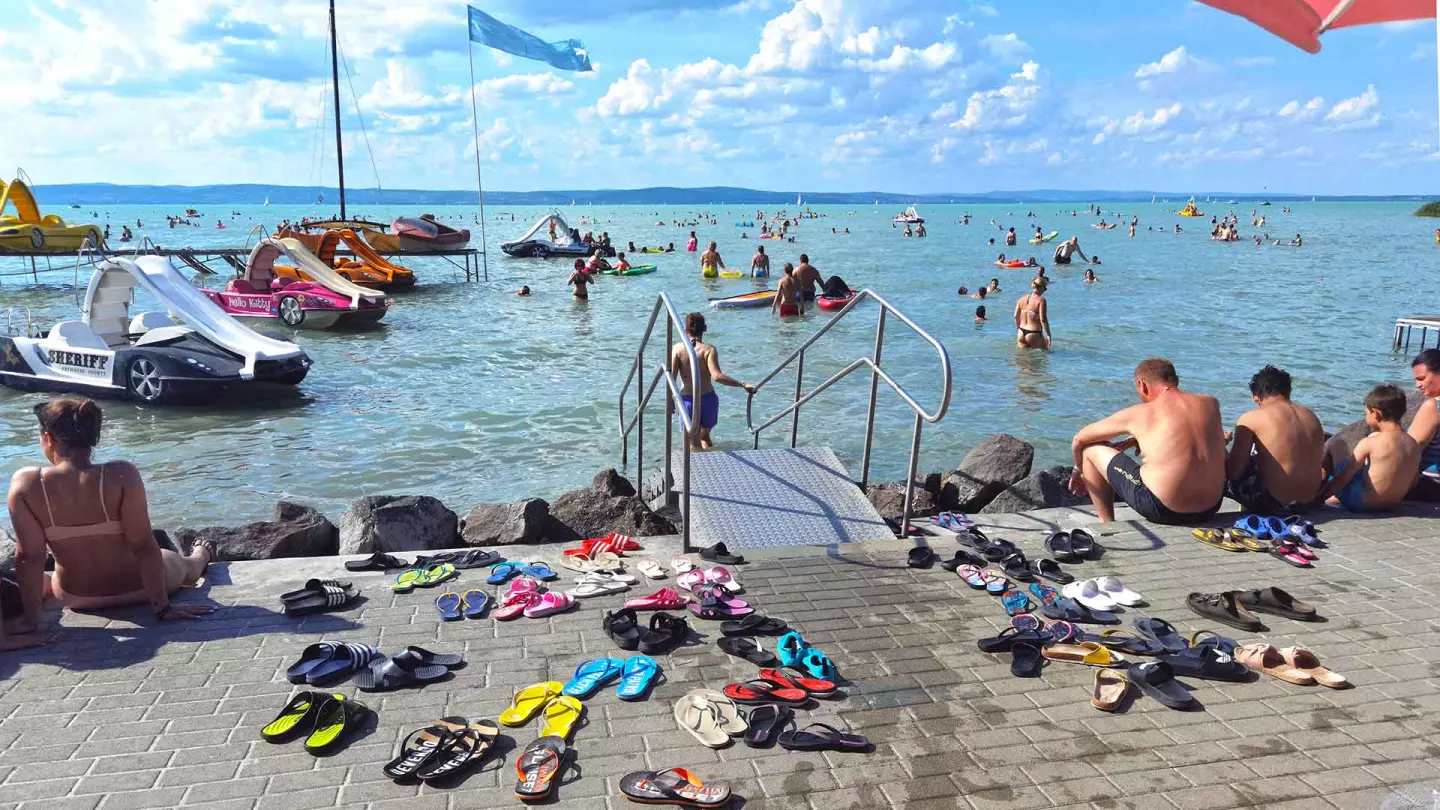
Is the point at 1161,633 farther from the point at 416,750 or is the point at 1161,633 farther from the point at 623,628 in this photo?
the point at 416,750

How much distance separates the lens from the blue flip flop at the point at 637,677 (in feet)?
12.4

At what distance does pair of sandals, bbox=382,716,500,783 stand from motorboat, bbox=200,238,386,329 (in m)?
20.4

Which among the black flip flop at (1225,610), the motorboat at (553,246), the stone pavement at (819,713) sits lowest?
the stone pavement at (819,713)

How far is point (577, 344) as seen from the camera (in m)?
20.4

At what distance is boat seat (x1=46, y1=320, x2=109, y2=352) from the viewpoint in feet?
44.6

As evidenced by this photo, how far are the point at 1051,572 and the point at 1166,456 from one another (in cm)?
134

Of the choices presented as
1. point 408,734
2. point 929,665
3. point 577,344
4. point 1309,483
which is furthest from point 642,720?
point 577,344

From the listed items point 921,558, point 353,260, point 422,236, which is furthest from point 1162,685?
point 422,236

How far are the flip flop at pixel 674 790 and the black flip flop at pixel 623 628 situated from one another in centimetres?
107

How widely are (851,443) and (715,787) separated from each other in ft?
28.5

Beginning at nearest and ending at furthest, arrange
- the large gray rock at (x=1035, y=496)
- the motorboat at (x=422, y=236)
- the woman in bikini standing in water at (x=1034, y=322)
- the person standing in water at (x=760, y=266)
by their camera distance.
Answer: the large gray rock at (x=1035, y=496) → the woman in bikini standing in water at (x=1034, y=322) → the person standing in water at (x=760, y=266) → the motorboat at (x=422, y=236)

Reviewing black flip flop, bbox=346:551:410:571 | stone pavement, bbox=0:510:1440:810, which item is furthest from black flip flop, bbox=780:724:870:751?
black flip flop, bbox=346:551:410:571

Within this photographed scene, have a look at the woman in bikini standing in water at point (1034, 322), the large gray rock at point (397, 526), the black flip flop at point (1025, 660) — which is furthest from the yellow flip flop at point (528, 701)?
the woman in bikini standing in water at point (1034, 322)

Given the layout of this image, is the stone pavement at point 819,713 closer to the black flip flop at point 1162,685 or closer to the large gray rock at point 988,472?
the black flip flop at point 1162,685
